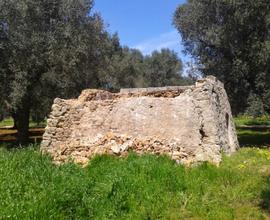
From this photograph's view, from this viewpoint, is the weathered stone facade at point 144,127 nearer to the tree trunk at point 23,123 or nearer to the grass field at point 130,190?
the grass field at point 130,190

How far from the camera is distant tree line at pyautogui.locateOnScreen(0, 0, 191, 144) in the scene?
83.4 feet

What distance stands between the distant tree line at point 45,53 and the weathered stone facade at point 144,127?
9.81 metres

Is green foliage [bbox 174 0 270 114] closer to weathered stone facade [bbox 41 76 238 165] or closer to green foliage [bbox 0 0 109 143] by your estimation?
green foliage [bbox 0 0 109 143]

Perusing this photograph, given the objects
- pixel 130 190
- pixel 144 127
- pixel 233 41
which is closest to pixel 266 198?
pixel 130 190

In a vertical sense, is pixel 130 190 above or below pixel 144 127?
below

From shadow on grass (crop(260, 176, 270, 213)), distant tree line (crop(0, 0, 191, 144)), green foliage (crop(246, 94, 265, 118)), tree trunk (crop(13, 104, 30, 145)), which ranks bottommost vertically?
shadow on grass (crop(260, 176, 270, 213))

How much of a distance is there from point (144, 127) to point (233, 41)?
12390 millimetres

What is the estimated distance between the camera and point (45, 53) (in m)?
25.8

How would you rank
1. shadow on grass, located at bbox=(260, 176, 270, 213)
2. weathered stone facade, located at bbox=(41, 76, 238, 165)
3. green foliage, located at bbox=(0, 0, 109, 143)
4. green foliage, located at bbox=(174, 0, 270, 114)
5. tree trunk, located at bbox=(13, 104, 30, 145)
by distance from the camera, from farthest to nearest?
1. tree trunk, located at bbox=(13, 104, 30, 145)
2. green foliage, located at bbox=(0, 0, 109, 143)
3. green foliage, located at bbox=(174, 0, 270, 114)
4. weathered stone facade, located at bbox=(41, 76, 238, 165)
5. shadow on grass, located at bbox=(260, 176, 270, 213)

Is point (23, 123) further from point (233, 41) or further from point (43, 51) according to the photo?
point (233, 41)

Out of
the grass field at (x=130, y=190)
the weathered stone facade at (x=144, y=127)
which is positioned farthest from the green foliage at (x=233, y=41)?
the grass field at (x=130, y=190)

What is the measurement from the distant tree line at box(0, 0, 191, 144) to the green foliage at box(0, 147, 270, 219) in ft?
41.7

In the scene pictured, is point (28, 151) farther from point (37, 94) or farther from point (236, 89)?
point (236, 89)

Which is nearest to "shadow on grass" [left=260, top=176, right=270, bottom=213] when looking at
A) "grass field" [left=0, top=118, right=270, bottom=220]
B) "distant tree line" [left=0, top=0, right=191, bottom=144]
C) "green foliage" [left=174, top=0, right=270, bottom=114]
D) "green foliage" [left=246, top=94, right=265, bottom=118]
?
"grass field" [left=0, top=118, right=270, bottom=220]
